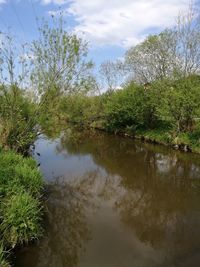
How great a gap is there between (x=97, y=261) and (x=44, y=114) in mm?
8615

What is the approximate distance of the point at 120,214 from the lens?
11531 millimetres

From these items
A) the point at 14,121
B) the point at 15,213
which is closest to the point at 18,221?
the point at 15,213

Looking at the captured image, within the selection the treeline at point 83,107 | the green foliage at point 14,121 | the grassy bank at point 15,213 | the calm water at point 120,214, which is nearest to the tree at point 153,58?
the treeline at point 83,107

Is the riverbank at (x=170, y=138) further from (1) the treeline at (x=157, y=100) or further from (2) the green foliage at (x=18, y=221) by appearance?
(2) the green foliage at (x=18, y=221)

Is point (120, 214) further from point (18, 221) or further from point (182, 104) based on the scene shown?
point (182, 104)

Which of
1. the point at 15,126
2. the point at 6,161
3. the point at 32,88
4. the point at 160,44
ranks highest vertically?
the point at 160,44

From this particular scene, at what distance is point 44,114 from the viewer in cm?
1513

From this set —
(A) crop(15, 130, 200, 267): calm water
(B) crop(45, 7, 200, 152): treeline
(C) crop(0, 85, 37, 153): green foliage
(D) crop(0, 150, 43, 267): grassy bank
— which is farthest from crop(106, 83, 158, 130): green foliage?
(D) crop(0, 150, 43, 267): grassy bank

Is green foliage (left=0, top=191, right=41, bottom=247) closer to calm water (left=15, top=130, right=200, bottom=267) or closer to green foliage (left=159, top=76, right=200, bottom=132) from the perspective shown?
Answer: calm water (left=15, top=130, right=200, bottom=267)

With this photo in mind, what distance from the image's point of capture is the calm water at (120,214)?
27.7 ft

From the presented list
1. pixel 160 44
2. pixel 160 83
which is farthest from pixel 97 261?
pixel 160 44

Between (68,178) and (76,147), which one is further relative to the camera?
(76,147)

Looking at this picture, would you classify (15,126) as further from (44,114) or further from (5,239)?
(5,239)

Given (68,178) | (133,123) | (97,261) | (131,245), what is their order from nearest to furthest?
(97,261), (131,245), (68,178), (133,123)
